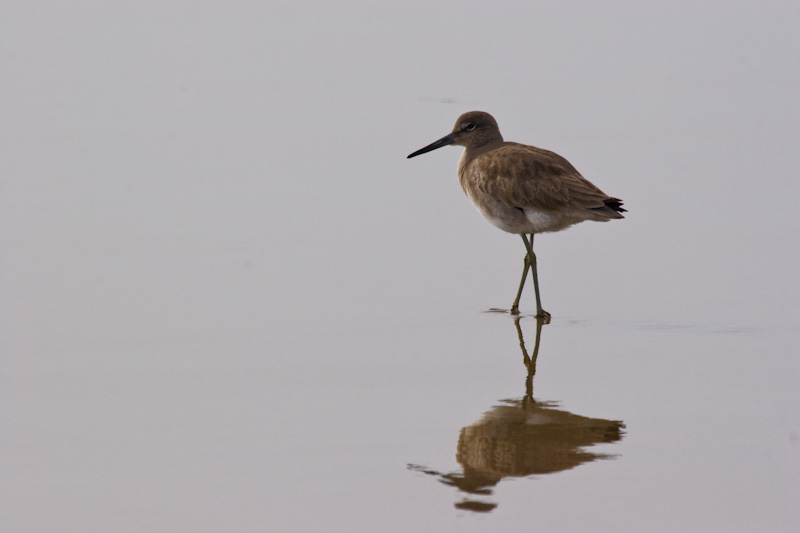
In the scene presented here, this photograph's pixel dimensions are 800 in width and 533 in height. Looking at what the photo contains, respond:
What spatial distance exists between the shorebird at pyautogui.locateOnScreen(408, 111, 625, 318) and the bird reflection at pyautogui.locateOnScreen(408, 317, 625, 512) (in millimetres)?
2070

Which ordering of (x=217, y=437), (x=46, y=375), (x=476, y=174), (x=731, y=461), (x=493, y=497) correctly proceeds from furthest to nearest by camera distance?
(x=476, y=174)
(x=46, y=375)
(x=217, y=437)
(x=731, y=461)
(x=493, y=497)

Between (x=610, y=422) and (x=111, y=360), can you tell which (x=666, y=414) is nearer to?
(x=610, y=422)

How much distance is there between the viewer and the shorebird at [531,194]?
737 centimetres

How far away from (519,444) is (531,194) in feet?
9.59

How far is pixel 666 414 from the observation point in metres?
5.39

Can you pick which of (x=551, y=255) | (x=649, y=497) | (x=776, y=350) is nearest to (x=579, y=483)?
(x=649, y=497)

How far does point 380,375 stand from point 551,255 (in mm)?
3340

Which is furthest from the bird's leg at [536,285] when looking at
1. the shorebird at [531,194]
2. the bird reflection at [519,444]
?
the bird reflection at [519,444]

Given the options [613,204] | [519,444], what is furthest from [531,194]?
[519,444]

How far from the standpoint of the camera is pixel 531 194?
24.8 feet

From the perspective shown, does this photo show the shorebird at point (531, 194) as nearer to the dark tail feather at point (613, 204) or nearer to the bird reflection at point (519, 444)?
the dark tail feather at point (613, 204)

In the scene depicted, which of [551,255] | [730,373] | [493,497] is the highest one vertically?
[551,255]

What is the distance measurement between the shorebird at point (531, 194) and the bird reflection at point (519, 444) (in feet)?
6.79

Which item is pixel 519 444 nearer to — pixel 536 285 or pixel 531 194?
pixel 536 285
